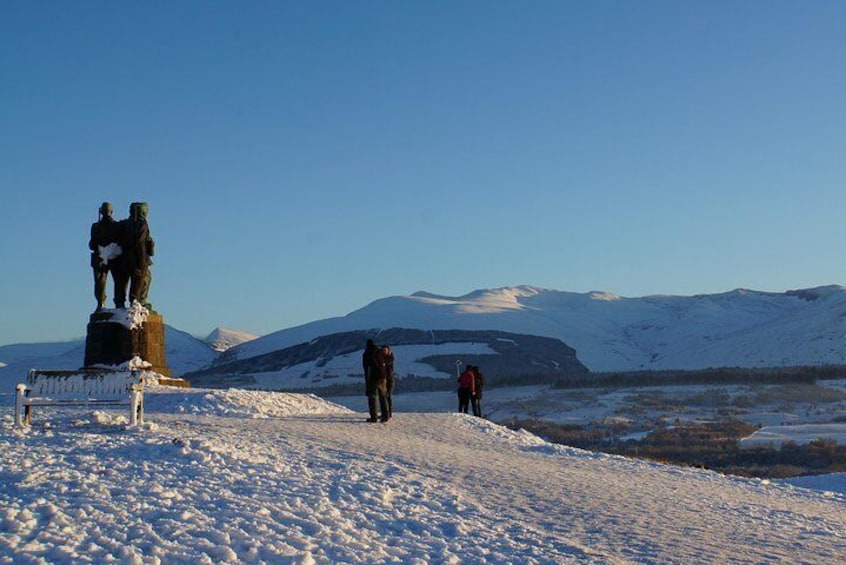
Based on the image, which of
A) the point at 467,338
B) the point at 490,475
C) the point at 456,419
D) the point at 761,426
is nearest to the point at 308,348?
the point at 467,338

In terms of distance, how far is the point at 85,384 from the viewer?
14094 mm

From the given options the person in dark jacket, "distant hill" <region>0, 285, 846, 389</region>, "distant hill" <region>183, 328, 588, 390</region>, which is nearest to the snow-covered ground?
the person in dark jacket

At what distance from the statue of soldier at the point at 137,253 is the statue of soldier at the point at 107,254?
0.22 meters

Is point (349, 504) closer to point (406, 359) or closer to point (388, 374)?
point (388, 374)

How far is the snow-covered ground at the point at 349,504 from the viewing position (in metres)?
7.16

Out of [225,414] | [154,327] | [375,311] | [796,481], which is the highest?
[375,311]

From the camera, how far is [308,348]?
89.8 m

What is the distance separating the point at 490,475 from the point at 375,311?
104 m

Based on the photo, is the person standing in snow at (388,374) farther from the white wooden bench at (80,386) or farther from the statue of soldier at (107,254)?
the statue of soldier at (107,254)

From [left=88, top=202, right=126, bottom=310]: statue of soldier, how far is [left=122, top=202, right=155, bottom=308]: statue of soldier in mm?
218

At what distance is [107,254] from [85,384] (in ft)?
31.6

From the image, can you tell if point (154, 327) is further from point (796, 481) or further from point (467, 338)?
point (467, 338)

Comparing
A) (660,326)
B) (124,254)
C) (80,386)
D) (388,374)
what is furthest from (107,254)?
(660,326)

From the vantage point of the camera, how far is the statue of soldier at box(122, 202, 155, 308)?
23.0 metres
